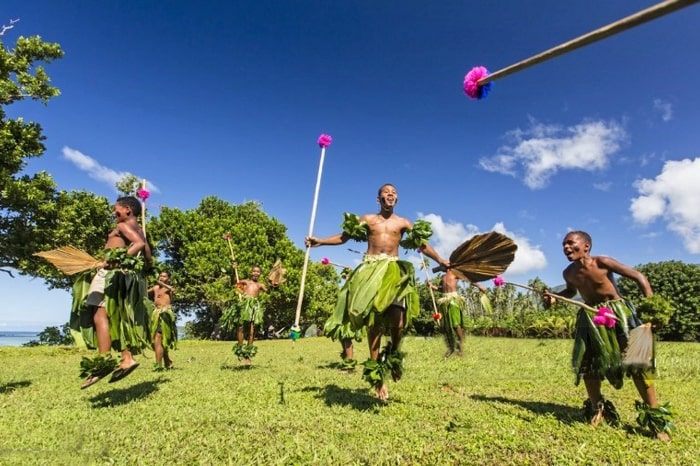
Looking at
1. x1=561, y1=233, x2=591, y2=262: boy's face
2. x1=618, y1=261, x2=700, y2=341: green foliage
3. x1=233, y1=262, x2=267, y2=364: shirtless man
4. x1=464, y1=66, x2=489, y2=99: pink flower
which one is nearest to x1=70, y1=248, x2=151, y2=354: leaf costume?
x1=464, y1=66, x2=489, y2=99: pink flower

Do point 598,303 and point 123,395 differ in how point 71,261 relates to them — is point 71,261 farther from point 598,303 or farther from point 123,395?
point 598,303

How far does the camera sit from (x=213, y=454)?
3287 mm

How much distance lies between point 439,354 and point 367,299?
306 inches

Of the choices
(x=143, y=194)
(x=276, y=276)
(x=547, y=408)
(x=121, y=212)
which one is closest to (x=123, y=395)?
(x=121, y=212)

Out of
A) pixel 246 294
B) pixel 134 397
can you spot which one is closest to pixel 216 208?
pixel 246 294

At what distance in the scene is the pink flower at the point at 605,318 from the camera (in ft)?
13.5

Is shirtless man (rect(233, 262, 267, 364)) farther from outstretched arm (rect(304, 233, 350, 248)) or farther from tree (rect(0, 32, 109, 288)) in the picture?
tree (rect(0, 32, 109, 288))

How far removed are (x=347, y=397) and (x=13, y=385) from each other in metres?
5.55

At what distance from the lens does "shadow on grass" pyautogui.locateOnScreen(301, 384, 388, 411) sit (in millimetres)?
4891

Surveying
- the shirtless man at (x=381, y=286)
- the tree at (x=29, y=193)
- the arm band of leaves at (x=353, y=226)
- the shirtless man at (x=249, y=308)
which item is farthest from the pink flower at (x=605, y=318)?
the tree at (x=29, y=193)

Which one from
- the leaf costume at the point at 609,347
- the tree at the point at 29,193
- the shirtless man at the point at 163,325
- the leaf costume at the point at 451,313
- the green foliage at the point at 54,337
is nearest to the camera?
the leaf costume at the point at 609,347

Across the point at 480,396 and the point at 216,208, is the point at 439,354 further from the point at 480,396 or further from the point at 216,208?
the point at 216,208

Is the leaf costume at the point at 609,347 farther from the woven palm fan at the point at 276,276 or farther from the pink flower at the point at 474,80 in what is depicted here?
the woven palm fan at the point at 276,276

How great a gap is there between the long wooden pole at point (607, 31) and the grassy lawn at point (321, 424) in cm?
282
